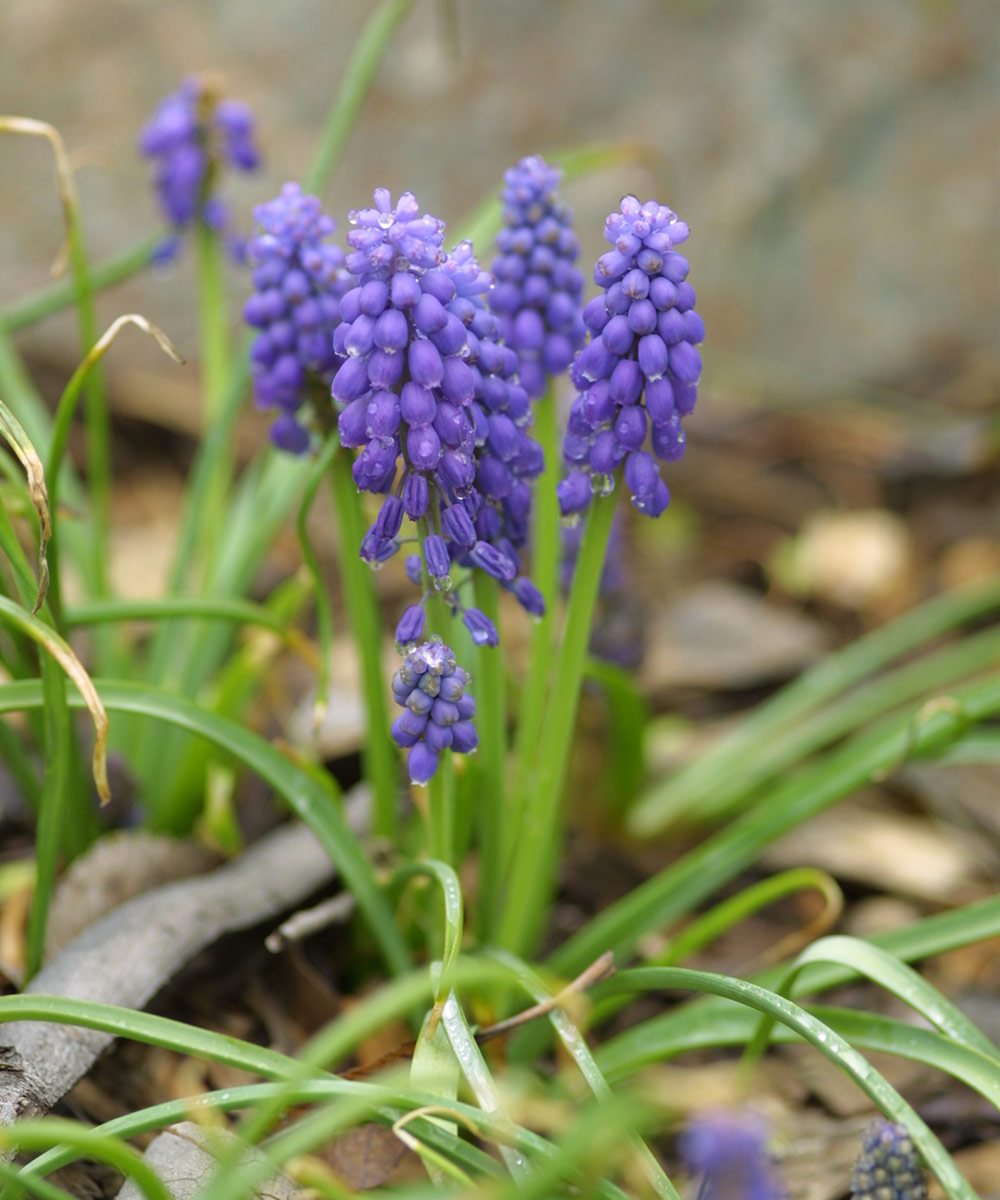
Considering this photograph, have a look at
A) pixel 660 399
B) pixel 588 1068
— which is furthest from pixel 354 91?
pixel 588 1068

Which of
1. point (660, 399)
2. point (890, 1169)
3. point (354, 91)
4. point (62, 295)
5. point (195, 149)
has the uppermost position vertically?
point (354, 91)

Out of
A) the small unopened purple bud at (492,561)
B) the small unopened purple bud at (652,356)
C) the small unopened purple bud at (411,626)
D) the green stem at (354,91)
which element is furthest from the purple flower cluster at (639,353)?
the green stem at (354,91)

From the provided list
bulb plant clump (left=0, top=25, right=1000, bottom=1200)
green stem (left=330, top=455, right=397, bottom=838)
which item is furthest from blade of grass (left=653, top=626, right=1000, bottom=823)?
green stem (left=330, top=455, right=397, bottom=838)

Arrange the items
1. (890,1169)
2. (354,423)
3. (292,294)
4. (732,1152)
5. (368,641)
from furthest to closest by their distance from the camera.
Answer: (368,641) → (292,294) → (354,423) → (890,1169) → (732,1152)

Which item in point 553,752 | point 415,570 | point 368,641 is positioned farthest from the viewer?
point 368,641

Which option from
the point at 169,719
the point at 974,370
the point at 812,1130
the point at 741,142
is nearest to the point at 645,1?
the point at 741,142

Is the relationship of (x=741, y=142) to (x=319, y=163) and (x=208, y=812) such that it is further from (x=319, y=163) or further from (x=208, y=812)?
(x=208, y=812)

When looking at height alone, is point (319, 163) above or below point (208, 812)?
above

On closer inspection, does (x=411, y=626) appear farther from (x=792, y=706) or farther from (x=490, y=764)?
(x=792, y=706)
